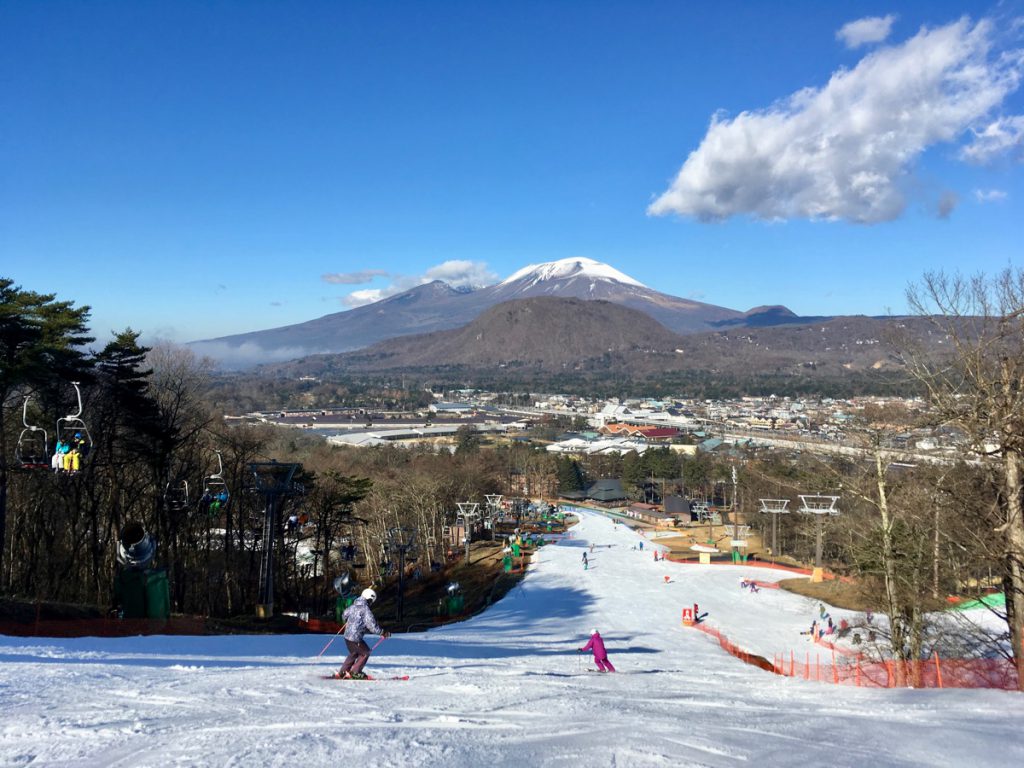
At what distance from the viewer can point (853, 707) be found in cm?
692

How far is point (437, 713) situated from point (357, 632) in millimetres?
1828

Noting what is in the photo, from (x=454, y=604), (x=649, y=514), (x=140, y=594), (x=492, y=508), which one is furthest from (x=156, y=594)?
(x=649, y=514)

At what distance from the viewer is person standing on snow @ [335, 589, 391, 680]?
23.1ft

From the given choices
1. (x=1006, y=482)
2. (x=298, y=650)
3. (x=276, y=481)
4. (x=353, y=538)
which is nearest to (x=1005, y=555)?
(x=1006, y=482)

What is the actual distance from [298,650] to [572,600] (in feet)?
52.2

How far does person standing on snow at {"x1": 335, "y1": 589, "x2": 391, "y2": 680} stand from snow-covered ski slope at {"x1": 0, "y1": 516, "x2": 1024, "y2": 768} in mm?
381

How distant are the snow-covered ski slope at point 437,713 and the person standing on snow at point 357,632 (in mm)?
381

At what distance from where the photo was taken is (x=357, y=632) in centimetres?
706

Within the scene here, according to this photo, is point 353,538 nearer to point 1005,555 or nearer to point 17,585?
point 17,585

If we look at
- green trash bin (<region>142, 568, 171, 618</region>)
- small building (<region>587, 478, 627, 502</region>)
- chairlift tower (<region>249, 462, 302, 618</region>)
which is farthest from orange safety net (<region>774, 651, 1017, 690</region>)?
small building (<region>587, 478, 627, 502</region>)

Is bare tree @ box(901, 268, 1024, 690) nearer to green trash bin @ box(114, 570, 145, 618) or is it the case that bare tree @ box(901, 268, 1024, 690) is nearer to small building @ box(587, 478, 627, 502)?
green trash bin @ box(114, 570, 145, 618)

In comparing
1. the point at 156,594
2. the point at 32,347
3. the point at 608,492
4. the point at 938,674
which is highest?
the point at 32,347

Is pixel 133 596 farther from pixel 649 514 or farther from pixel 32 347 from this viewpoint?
pixel 649 514

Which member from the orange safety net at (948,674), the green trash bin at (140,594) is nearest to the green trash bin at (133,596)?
the green trash bin at (140,594)
